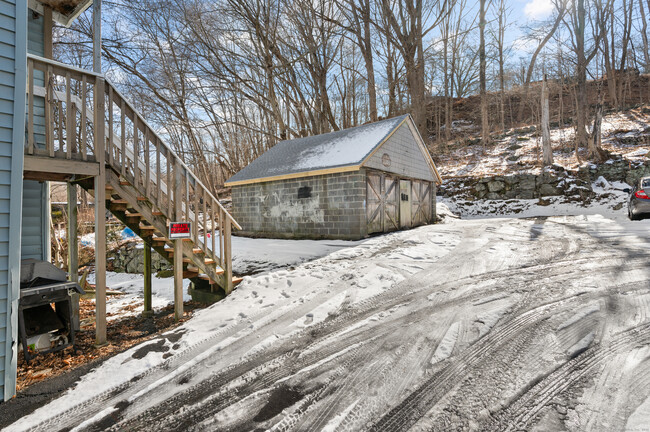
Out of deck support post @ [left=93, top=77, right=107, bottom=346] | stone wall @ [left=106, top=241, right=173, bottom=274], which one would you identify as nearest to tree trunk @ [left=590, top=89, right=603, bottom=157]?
deck support post @ [left=93, top=77, right=107, bottom=346]

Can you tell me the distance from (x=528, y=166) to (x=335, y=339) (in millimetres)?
17970

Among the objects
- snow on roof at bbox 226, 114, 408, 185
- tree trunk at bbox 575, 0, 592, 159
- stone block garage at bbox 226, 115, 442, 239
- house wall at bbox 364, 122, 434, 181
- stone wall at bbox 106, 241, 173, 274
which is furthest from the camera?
tree trunk at bbox 575, 0, 592, 159

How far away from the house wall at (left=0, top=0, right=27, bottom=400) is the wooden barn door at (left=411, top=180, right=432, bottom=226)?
11751 millimetres

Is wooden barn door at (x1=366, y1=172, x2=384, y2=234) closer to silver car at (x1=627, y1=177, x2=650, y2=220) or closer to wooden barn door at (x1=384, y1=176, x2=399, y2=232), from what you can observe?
wooden barn door at (x1=384, y1=176, x2=399, y2=232)

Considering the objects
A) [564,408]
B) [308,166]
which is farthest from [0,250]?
[308,166]

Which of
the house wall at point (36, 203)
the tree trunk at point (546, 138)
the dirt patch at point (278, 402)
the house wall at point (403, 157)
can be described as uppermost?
the tree trunk at point (546, 138)

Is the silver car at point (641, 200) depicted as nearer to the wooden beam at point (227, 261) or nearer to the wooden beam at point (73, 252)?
the wooden beam at point (227, 261)

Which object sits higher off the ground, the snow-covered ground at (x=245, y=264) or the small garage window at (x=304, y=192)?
the small garage window at (x=304, y=192)

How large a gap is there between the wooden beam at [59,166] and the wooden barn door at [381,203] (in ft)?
24.4

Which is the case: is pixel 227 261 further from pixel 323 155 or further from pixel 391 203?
pixel 391 203

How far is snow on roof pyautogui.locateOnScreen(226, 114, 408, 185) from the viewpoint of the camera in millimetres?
10195

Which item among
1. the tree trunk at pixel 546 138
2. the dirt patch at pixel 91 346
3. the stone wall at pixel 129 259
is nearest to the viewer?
the dirt patch at pixel 91 346

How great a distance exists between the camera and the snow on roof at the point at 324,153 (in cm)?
1020

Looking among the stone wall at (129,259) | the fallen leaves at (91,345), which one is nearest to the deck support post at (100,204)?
the fallen leaves at (91,345)
